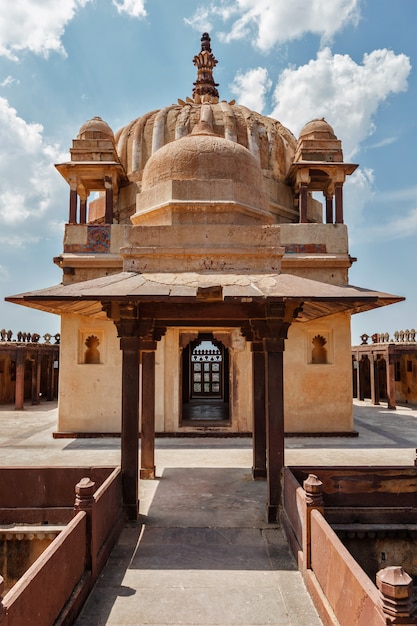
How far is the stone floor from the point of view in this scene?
439 cm

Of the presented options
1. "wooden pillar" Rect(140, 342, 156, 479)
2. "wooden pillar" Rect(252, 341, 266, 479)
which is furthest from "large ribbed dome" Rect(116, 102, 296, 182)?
"wooden pillar" Rect(140, 342, 156, 479)

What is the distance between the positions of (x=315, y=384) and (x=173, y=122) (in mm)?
10562

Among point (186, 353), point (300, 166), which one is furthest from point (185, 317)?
point (186, 353)

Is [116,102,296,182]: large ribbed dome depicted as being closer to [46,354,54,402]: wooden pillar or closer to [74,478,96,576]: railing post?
[46,354,54,402]: wooden pillar

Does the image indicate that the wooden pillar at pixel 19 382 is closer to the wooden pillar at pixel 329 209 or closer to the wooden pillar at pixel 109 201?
the wooden pillar at pixel 109 201

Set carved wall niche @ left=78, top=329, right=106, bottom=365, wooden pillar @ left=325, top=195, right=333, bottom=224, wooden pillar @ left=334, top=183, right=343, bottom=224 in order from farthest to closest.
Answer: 1. wooden pillar @ left=325, top=195, right=333, bottom=224
2. wooden pillar @ left=334, top=183, right=343, bottom=224
3. carved wall niche @ left=78, top=329, right=106, bottom=365

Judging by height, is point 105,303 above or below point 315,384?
above

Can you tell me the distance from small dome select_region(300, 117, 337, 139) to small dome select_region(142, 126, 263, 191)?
7052 mm

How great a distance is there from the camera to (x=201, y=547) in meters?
5.80

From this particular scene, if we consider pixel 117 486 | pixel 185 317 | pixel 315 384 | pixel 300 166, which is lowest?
pixel 117 486

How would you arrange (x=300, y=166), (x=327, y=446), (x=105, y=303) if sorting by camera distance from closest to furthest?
(x=105, y=303) < (x=327, y=446) < (x=300, y=166)

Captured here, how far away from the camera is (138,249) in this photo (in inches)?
316

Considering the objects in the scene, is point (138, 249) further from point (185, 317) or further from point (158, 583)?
point (158, 583)

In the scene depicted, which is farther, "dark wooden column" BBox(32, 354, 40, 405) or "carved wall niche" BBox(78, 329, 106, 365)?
"dark wooden column" BBox(32, 354, 40, 405)
